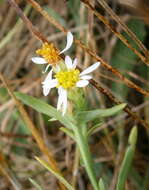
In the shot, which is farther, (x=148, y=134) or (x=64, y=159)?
(x=64, y=159)

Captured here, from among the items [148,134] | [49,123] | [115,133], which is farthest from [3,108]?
[148,134]

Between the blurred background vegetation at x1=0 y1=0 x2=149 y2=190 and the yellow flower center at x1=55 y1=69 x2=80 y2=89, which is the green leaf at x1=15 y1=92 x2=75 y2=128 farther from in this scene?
the blurred background vegetation at x1=0 y1=0 x2=149 y2=190

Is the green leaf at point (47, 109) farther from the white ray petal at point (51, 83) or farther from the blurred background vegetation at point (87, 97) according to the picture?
the blurred background vegetation at point (87, 97)

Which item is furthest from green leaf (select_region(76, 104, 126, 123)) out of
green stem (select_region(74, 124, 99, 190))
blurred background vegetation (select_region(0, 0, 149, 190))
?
blurred background vegetation (select_region(0, 0, 149, 190))

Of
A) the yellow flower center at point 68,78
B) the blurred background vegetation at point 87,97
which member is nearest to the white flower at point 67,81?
the yellow flower center at point 68,78

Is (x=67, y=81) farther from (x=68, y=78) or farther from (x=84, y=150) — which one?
(x=84, y=150)

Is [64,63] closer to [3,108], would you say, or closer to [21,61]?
[3,108]
